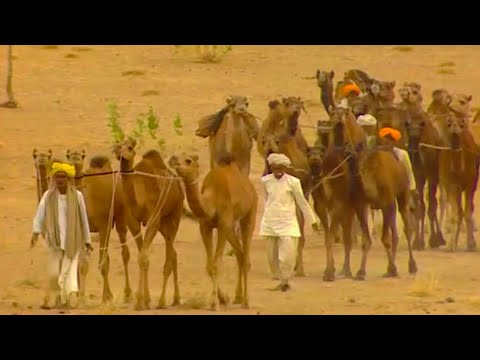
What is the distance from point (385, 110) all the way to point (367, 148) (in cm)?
248

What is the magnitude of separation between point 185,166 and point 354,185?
156 inches

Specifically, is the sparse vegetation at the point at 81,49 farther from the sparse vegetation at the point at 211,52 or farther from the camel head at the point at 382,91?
the camel head at the point at 382,91

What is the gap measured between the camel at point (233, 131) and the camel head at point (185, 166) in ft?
11.6

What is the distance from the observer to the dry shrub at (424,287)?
20266mm

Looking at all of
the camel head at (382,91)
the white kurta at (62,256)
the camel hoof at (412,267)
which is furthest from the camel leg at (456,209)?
the white kurta at (62,256)

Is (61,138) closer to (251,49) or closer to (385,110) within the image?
(385,110)

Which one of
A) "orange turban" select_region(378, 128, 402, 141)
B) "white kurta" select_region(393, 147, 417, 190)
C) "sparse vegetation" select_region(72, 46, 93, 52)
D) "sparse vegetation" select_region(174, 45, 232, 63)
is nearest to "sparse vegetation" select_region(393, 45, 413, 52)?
"sparse vegetation" select_region(174, 45, 232, 63)

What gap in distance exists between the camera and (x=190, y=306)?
1912cm

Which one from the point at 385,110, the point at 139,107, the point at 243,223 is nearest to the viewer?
the point at 243,223

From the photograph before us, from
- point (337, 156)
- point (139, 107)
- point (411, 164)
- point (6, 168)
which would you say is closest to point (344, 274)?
point (337, 156)

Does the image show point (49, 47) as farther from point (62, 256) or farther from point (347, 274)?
point (62, 256)

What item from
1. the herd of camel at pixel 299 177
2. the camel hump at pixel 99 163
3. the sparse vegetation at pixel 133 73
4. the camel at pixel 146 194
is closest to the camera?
the camel at pixel 146 194

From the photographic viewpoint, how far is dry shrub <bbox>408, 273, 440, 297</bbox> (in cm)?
2027
